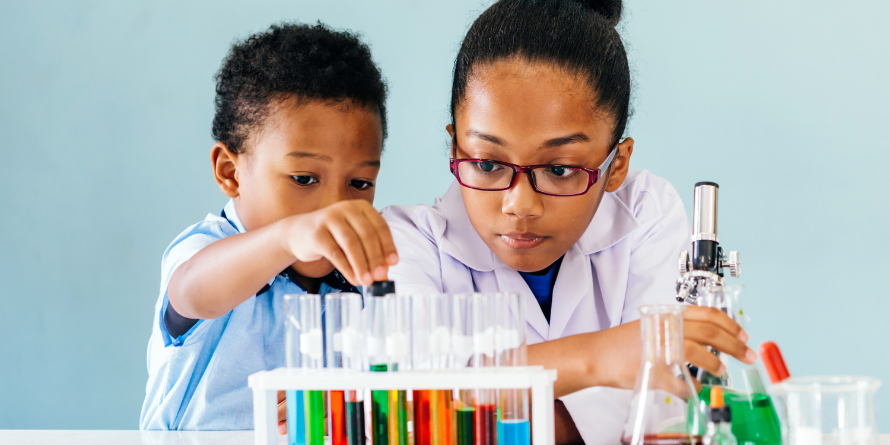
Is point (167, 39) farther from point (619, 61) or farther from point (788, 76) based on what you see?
point (788, 76)

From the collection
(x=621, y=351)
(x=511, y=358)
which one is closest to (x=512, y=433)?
(x=511, y=358)

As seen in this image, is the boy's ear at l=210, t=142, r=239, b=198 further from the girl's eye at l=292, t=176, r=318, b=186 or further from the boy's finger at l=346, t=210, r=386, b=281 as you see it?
the boy's finger at l=346, t=210, r=386, b=281

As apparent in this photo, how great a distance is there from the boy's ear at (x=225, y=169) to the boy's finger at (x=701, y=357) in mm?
1130

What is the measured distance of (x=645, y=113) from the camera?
2.60 m

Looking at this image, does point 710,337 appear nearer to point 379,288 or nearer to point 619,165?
point 379,288

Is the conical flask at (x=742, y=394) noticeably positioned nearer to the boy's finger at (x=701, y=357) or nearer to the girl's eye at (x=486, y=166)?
the boy's finger at (x=701, y=357)

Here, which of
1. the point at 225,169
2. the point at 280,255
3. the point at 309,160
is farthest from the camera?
the point at 225,169

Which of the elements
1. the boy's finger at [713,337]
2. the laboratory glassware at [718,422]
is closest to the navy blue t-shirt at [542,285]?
the boy's finger at [713,337]

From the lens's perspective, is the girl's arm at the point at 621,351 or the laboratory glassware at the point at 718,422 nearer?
the laboratory glassware at the point at 718,422

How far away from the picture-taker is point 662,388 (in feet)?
2.72

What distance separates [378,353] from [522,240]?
49 centimetres

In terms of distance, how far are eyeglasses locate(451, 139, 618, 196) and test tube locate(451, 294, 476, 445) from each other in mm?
393

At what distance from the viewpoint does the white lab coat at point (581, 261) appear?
1425mm

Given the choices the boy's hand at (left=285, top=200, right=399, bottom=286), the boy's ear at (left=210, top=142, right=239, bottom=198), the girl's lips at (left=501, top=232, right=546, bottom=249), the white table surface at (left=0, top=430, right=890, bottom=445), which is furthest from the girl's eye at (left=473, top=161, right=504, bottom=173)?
the boy's ear at (left=210, top=142, right=239, bottom=198)
